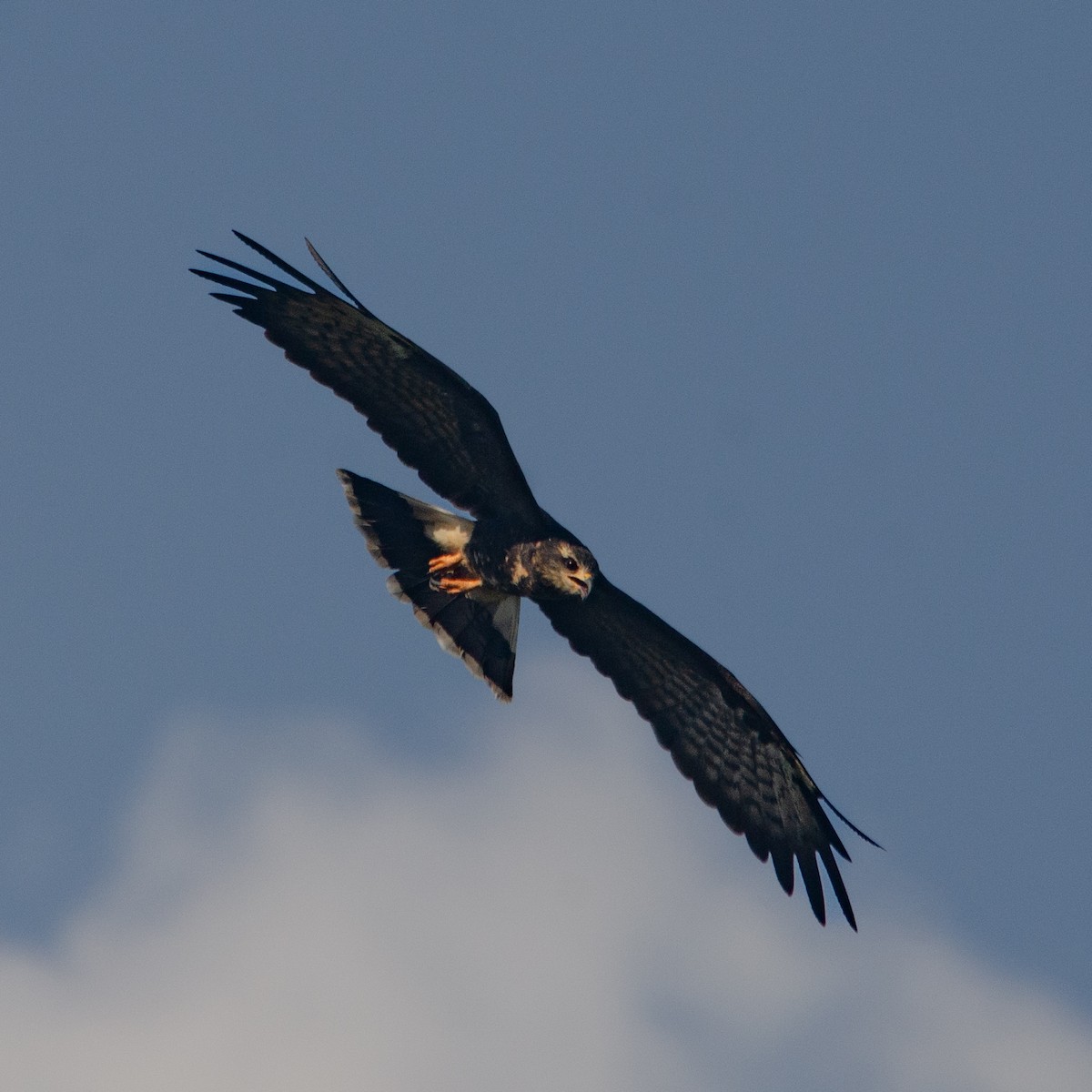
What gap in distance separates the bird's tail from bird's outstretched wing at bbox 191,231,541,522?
0.40 metres

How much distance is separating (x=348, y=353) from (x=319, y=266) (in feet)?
3.01

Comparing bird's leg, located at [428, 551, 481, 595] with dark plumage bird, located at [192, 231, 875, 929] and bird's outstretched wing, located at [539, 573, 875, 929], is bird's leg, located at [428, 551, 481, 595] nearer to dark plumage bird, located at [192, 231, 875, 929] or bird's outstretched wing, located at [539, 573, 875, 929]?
dark plumage bird, located at [192, 231, 875, 929]

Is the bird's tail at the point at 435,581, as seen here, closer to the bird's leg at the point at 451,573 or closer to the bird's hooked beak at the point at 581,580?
the bird's leg at the point at 451,573

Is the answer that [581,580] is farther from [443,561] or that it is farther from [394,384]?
[394,384]

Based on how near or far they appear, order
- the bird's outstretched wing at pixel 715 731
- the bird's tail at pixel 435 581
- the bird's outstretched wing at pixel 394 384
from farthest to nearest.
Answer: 1. the bird's outstretched wing at pixel 715 731
2. the bird's tail at pixel 435 581
3. the bird's outstretched wing at pixel 394 384

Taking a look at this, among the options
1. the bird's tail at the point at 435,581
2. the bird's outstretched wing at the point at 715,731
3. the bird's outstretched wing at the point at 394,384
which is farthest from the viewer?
the bird's outstretched wing at the point at 715,731

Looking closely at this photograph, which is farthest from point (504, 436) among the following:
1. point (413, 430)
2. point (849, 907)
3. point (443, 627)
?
point (849, 907)

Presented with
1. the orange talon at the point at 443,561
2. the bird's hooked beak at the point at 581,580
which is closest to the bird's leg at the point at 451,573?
the orange talon at the point at 443,561

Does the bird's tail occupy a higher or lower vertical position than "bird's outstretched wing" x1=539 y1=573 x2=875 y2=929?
lower

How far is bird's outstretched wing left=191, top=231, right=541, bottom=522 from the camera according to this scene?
41.8 feet

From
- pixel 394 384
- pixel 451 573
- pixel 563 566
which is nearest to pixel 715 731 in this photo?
pixel 563 566

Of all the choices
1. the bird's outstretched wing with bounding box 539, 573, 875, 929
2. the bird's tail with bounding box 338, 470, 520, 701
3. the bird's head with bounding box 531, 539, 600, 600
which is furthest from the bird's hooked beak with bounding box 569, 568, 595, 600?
the bird's tail with bounding box 338, 470, 520, 701

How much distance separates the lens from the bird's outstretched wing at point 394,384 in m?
12.7

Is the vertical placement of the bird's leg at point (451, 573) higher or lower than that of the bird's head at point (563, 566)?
lower
